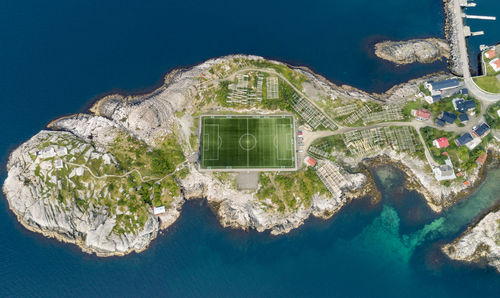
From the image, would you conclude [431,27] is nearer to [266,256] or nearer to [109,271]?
[266,256]

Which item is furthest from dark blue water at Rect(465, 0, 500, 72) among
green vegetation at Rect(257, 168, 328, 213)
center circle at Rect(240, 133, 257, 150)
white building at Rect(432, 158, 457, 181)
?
center circle at Rect(240, 133, 257, 150)

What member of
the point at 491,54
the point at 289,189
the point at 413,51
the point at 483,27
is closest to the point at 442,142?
the point at 413,51

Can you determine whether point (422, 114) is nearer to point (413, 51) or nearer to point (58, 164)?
point (413, 51)

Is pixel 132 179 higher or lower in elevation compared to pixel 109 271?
higher

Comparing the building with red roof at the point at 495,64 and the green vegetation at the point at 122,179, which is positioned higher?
the building with red roof at the point at 495,64

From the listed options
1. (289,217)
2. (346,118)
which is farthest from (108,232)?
(346,118)

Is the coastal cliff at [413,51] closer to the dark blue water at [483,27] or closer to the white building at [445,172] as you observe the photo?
Result: the dark blue water at [483,27]

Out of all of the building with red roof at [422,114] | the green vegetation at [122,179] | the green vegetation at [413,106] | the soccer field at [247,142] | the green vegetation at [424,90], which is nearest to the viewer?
the green vegetation at [122,179]

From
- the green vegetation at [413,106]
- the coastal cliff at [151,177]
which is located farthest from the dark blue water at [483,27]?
the coastal cliff at [151,177]

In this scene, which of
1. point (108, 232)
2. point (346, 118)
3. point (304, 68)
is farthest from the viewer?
point (304, 68)
